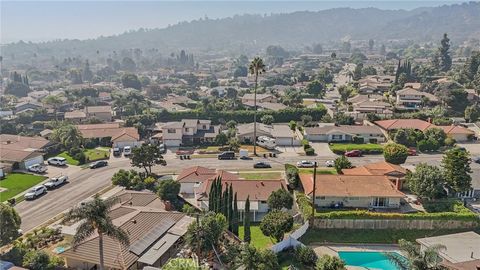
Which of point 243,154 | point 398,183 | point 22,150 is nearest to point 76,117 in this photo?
point 22,150

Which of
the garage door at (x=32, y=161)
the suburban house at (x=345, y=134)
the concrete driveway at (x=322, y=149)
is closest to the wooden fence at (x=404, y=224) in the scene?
the concrete driveway at (x=322, y=149)

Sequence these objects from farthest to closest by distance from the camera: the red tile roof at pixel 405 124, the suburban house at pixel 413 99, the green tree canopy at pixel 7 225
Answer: the suburban house at pixel 413 99, the red tile roof at pixel 405 124, the green tree canopy at pixel 7 225

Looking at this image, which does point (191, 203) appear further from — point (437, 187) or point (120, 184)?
point (437, 187)

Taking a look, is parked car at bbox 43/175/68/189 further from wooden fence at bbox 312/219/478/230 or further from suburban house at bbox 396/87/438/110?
suburban house at bbox 396/87/438/110

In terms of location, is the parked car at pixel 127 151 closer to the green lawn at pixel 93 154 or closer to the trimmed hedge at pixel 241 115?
the green lawn at pixel 93 154

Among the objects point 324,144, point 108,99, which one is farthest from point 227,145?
point 108,99

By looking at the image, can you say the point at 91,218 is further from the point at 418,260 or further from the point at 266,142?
the point at 266,142

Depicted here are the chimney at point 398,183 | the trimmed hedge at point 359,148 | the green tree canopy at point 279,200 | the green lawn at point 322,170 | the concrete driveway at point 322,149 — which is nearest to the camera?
the green tree canopy at point 279,200

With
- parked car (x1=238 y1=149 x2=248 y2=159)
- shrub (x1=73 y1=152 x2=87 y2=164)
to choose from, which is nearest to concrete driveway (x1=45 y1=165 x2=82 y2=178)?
shrub (x1=73 y1=152 x2=87 y2=164)
